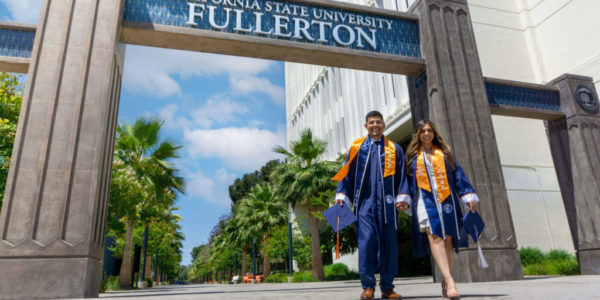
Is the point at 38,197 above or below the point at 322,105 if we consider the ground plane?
below

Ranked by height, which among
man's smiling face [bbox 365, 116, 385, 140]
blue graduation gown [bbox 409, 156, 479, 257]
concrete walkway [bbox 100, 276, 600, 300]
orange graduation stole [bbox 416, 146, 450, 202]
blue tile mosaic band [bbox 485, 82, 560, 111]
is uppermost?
blue tile mosaic band [bbox 485, 82, 560, 111]

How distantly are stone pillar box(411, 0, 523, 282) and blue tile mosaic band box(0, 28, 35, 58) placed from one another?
25.6 feet

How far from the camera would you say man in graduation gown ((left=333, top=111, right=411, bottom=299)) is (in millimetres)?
3730

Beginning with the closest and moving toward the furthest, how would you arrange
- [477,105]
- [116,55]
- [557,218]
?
[116,55], [477,105], [557,218]

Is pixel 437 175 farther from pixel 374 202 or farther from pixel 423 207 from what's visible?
pixel 374 202

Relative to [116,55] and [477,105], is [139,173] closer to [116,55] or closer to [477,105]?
[116,55]

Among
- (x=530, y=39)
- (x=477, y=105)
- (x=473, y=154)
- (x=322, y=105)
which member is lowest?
(x=473, y=154)

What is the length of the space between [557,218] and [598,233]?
313 inches

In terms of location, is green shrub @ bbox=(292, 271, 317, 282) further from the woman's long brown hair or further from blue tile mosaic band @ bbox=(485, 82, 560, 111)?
the woman's long brown hair

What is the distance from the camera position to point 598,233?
8.73m

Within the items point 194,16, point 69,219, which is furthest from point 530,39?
point 69,219

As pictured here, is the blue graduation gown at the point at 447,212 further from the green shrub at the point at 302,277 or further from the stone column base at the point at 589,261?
the green shrub at the point at 302,277

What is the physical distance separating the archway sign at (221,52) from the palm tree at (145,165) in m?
10.2

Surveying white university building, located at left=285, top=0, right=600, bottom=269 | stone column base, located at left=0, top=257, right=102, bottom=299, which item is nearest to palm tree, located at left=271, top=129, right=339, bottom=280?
white university building, located at left=285, top=0, right=600, bottom=269
